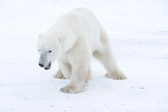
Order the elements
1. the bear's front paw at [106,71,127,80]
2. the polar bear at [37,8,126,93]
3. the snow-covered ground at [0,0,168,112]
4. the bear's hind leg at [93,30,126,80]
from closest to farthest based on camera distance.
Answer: the snow-covered ground at [0,0,168,112], the polar bear at [37,8,126,93], the bear's front paw at [106,71,127,80], the bear's hind leg at [93,30,126,80]

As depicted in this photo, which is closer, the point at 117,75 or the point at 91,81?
the point at 91,81

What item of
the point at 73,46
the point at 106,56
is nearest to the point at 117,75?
the point at 106,56

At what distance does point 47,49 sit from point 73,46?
52cm

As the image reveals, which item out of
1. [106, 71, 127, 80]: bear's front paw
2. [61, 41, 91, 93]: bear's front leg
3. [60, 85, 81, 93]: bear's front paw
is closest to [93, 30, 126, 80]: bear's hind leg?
[106, 71, 127, 80]: bear's front paw

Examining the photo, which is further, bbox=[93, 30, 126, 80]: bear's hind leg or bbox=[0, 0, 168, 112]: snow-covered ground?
bbox=[93, 30, 126, 80]: bear's hind leg

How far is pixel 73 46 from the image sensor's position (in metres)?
4.46

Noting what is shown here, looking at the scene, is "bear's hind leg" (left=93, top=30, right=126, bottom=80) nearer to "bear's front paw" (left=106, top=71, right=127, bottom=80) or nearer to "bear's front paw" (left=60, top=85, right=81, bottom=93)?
"bear's front paw" (left=106, top=71, right=127, bottom=80)

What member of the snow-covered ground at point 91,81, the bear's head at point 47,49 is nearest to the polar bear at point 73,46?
the bear's head at point 47,49

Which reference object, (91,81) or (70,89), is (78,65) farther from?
(91,81)

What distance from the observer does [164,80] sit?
16.8 ft

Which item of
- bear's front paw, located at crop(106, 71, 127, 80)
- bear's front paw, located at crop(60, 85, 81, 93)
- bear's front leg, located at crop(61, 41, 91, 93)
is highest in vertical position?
bear's front leg, located at crop(61, 41, 91, 93)

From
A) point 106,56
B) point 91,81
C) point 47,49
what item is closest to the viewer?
point 47,49

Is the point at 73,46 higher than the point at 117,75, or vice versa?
the point at 73,46

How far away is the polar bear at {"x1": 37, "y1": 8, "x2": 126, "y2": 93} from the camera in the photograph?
161 inches
